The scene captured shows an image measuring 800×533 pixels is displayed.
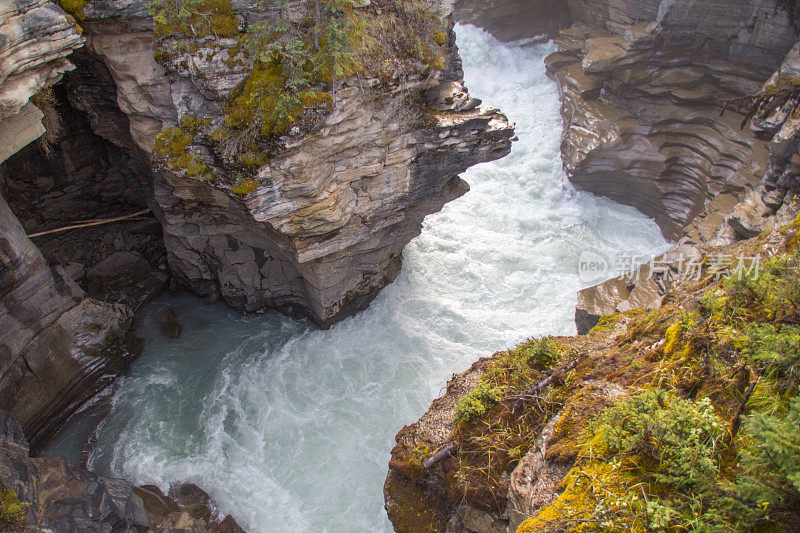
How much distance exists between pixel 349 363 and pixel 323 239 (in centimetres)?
433

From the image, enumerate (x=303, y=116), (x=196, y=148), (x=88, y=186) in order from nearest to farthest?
1. (x=303, y=116)
2. (x=196, y=148)
3. (x=88, y=186)

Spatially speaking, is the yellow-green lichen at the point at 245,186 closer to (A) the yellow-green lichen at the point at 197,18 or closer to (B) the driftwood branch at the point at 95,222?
(A) the yellow-green lichen at the point at 197,18

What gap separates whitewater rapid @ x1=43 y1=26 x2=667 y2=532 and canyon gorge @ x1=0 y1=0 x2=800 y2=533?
0.28 ft

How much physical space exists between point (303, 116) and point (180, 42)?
345cm

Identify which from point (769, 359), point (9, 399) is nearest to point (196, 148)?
point (9, 399)

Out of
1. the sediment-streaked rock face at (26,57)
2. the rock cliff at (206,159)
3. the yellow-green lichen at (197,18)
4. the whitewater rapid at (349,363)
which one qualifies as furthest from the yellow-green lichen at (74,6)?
the whitewater rapid at (349,363)

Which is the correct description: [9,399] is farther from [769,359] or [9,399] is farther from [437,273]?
[769,359]

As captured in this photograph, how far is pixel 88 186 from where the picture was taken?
50.6 ft

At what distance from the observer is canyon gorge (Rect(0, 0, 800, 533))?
953cm

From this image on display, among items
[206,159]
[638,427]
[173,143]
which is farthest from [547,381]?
[173,143]

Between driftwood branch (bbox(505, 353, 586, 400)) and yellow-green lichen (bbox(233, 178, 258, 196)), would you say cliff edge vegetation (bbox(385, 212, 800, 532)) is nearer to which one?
driftwood branch (bbox(505, 353, 586, 400))

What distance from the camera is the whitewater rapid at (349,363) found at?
1223 centimetres

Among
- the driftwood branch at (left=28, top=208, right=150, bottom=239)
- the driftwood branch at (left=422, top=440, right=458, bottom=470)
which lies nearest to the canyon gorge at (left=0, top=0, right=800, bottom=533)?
the driftwood branch at (left=422, top=440, right=458, bottom=470)

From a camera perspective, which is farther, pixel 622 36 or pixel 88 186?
pixel 622 36
